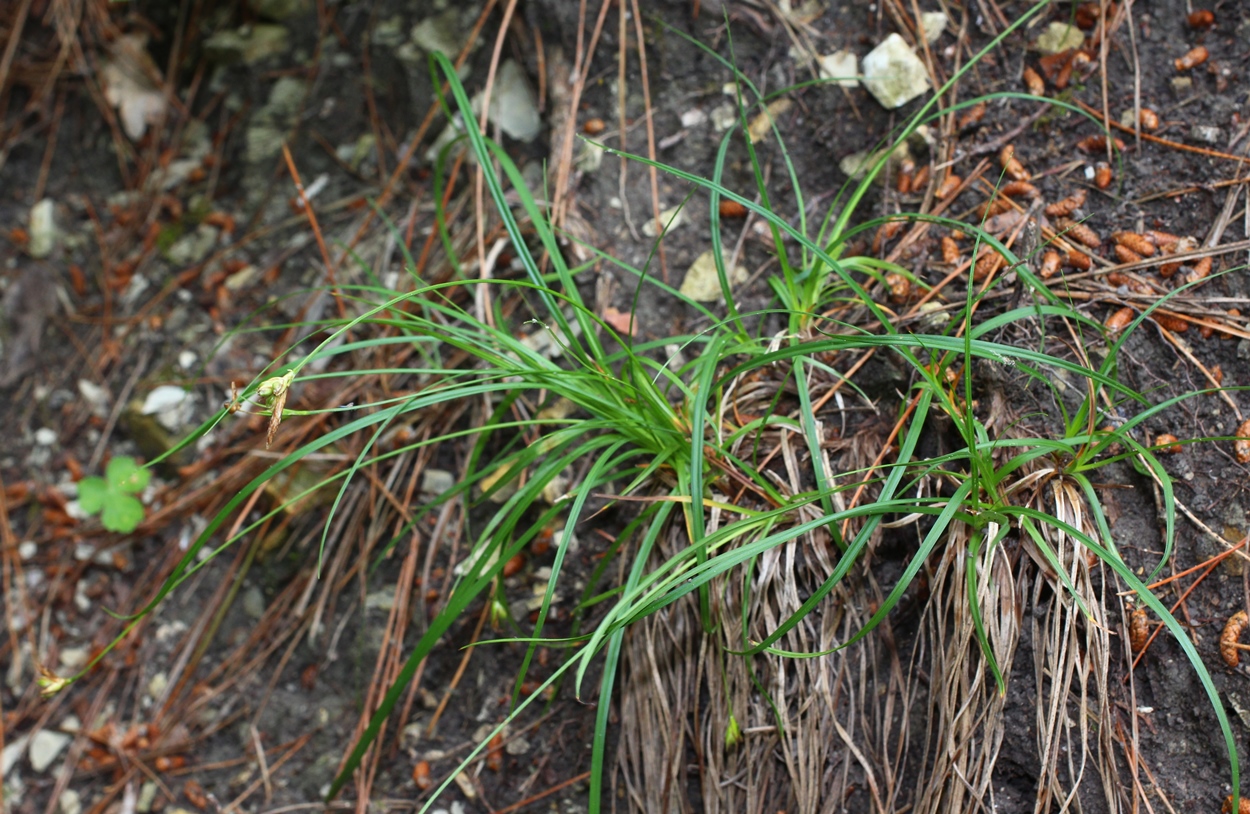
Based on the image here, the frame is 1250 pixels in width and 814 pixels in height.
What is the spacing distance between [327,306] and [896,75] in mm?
1138

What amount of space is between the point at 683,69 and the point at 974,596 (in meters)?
1.07

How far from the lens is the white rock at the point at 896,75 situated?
1390 mm

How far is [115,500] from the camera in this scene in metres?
1.69

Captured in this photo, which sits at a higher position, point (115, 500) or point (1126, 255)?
point (1126, 255)

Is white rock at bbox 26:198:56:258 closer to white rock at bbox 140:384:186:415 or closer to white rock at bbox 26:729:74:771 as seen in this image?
white rock at bbox 140:384:186:415

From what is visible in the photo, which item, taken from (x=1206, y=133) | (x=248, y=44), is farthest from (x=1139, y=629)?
(x=248, y=44)

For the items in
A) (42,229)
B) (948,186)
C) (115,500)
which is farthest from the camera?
(42,229)

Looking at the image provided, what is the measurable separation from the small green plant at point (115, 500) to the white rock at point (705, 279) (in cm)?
115

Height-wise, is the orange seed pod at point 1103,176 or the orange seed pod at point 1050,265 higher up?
the orange seed pod at point 1103,176

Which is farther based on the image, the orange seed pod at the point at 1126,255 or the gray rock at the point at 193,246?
the gray rock at the point at 193,246

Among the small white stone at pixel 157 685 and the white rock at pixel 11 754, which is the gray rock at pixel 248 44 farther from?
the white rock at pixel 11 754

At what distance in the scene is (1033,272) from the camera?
1.22 metres

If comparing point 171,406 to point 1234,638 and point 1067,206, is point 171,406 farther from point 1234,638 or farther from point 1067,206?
point 1234,638

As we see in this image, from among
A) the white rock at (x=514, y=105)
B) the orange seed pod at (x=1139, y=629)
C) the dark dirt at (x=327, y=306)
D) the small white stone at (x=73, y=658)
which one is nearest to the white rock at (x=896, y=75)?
the dark dirt at (x=327, y=306)
